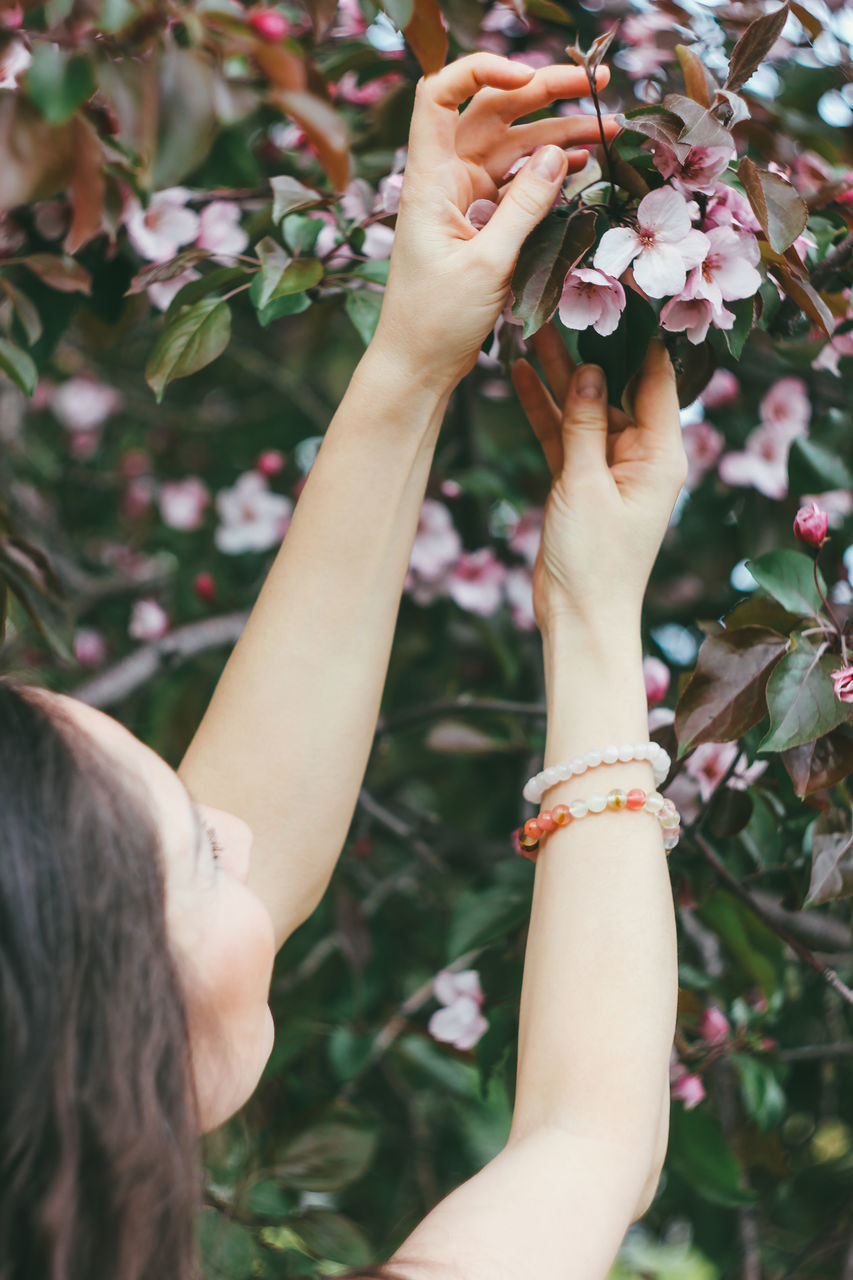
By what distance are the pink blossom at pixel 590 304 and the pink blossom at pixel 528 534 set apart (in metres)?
1.04

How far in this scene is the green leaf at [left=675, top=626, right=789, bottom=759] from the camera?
916 mm

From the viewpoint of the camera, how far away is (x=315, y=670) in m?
1.00

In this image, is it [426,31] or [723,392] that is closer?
[426,31]

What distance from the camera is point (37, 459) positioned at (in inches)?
117

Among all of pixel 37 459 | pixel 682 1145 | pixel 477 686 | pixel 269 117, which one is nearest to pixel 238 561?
pixel 477 686

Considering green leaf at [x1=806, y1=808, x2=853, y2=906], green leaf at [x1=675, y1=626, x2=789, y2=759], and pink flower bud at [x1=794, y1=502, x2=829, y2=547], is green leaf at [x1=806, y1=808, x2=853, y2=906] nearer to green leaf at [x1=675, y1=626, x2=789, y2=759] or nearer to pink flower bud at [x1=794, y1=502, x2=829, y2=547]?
green leaf at [x1=675, y1=626, x2=789, y2=759]

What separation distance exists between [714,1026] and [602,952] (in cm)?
67

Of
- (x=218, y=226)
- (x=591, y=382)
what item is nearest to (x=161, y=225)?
(x=218, y=226)

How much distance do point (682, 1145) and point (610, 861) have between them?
70 centimetres

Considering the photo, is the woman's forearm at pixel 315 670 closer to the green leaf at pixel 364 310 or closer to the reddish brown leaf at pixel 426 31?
the green leaf at pixel 364 310

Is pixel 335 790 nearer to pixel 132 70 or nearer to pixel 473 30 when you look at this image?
pixel 132 70

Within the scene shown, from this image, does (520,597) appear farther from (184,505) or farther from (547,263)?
(547,263)

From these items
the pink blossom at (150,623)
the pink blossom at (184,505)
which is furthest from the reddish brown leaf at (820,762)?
the pink blossom at (184,505)

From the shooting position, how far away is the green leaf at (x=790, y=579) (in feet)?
3.10
